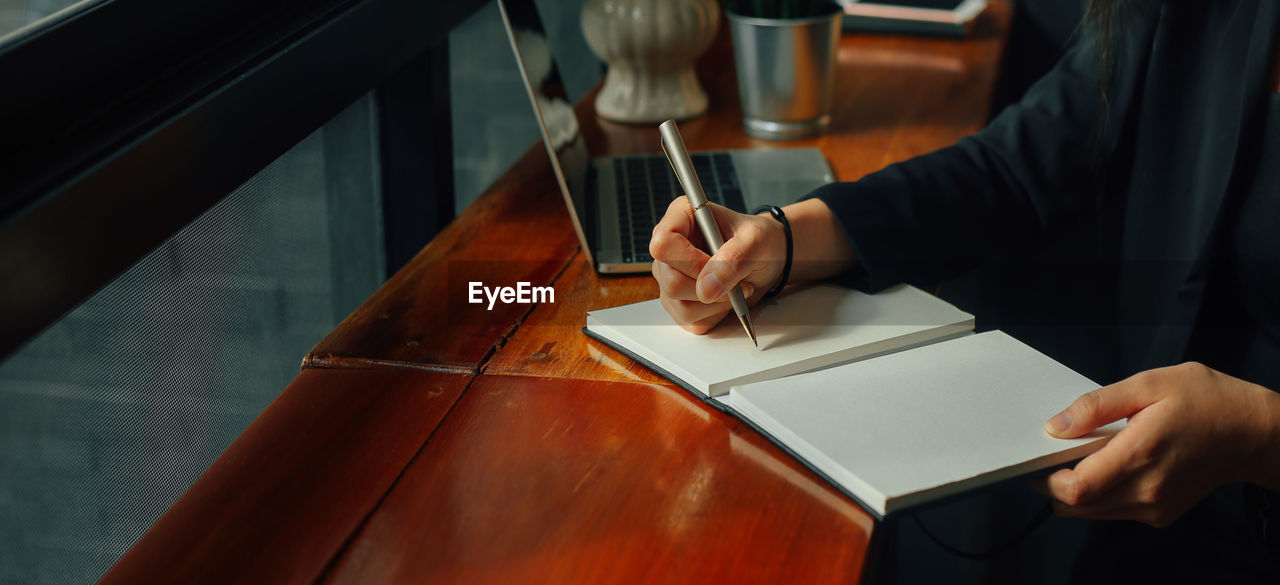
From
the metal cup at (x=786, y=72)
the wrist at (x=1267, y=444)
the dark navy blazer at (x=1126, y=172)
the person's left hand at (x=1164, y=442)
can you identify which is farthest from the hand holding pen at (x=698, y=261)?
the metal cup at (x=786, y=72)

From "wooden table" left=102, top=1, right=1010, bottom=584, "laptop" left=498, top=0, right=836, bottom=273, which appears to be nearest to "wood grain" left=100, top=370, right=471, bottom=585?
"wooden table" left=102, top=1, right=1010, bottom=584

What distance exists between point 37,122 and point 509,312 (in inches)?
14.2

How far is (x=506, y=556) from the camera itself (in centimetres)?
49

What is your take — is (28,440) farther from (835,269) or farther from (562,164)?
(835,269)

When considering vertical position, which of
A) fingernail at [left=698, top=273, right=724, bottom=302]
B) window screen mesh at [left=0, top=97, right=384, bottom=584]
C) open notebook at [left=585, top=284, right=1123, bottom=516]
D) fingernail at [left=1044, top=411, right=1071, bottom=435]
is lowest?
window screen mesh at [left=0, top=97, right=384, bottom=584]

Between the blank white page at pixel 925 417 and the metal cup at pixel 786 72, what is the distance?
0.56 m

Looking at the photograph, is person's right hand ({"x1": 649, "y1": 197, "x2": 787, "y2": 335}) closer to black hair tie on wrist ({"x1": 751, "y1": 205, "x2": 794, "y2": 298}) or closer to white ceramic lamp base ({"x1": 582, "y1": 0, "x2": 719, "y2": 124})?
black hair tie on wrist ({"x1": 751, "y1": 205, "x2": 794, "y2": 298})

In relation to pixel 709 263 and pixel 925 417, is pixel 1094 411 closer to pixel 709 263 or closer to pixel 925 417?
pixel 925 417

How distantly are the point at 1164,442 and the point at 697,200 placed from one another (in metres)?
0.34

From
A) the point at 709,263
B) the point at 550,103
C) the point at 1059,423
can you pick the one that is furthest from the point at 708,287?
the point at 550,103

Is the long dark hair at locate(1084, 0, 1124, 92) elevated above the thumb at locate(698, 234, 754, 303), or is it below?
above

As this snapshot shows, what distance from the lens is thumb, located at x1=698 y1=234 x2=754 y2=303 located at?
2.13 feet

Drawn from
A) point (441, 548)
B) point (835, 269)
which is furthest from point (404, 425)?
point (835, 269)

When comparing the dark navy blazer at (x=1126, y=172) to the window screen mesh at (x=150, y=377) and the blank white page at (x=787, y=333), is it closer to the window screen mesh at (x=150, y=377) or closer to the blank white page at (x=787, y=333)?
the blank white page at (x=787, y=333)
